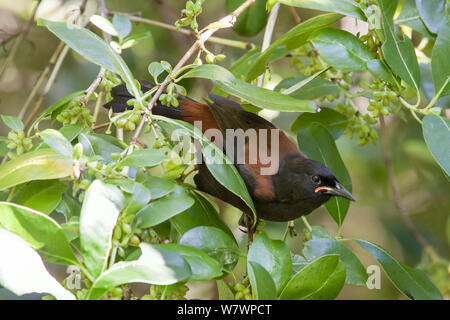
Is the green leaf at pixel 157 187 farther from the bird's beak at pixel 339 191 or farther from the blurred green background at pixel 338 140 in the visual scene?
the blurred green background at pixel 338 140

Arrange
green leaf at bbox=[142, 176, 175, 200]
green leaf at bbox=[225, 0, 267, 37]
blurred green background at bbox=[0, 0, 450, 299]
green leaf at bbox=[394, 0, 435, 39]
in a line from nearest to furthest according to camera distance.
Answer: green leaf at bbox=[142, 176, 175, 200]
green leaf at bbox=[394, 0, 435, 39]
green leaf at bbox=[225, 0, 267, 37]
blurred green background at bbox=[0, 0, 450, 299]

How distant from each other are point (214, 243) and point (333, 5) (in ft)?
3.34

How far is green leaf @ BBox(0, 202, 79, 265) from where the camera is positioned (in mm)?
1650

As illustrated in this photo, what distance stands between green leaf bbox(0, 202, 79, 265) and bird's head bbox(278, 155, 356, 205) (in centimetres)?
132

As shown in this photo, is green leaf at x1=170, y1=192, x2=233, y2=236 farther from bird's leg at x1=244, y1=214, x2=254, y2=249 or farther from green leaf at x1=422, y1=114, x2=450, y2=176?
green leaf at x1=422, y1=114, x2=450, y2=176

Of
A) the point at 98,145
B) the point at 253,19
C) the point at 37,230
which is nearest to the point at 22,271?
the point at 37,230

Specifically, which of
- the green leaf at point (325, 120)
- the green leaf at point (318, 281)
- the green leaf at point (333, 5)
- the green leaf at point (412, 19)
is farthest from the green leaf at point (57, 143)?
the green leaf at point (412, 19)

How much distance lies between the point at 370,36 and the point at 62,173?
142 centimetres

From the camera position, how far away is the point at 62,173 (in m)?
1.77

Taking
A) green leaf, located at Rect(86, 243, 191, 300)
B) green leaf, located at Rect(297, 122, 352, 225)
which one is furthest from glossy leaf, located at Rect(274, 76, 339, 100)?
green leaf, located at Rect(86, 243, 191, 300)

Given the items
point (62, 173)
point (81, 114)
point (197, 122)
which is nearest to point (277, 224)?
point (197, 122)

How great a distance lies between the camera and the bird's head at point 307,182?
2.57 meters
